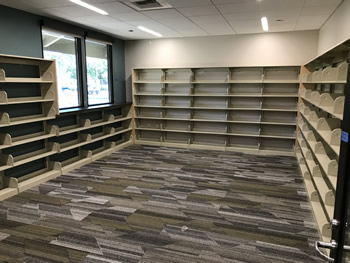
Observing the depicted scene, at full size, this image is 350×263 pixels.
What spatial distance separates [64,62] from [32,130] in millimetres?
1527

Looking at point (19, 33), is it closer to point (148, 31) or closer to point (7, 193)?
point (7, 193)

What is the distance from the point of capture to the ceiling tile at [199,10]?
4.05m

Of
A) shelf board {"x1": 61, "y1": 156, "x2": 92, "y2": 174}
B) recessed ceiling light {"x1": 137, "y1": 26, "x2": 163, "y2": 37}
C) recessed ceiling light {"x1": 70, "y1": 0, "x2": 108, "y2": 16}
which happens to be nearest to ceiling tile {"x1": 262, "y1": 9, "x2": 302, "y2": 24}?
recessed ceiling light {"x1": 137, "y1": 26, "x2": 163, "y2": 37}

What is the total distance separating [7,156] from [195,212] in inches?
103

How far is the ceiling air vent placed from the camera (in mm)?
3728

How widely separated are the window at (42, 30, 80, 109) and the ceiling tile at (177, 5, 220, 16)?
2.38 meters

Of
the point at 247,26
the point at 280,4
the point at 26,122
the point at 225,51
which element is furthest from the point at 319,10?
the point at 26,122

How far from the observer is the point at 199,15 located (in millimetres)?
4492

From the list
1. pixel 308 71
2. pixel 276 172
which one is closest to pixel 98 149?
pixel 276 172

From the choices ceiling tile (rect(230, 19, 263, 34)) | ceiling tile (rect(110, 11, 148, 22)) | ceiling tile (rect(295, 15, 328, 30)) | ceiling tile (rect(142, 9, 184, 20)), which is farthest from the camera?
ceiling tile (rect(230, 19, 263, 34))

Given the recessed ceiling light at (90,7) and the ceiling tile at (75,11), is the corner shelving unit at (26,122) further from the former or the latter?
the recessed ceiling light at (90,7)

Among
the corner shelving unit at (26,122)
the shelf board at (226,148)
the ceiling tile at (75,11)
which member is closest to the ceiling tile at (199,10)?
the ceiling tile at (75,11)

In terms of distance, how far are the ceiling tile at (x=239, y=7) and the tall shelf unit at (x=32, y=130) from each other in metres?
2.74

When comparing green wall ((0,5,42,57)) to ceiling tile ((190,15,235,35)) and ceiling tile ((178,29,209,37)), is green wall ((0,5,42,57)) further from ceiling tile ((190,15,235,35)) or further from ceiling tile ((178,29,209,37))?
ceiling tile ((178,29,209,37))
